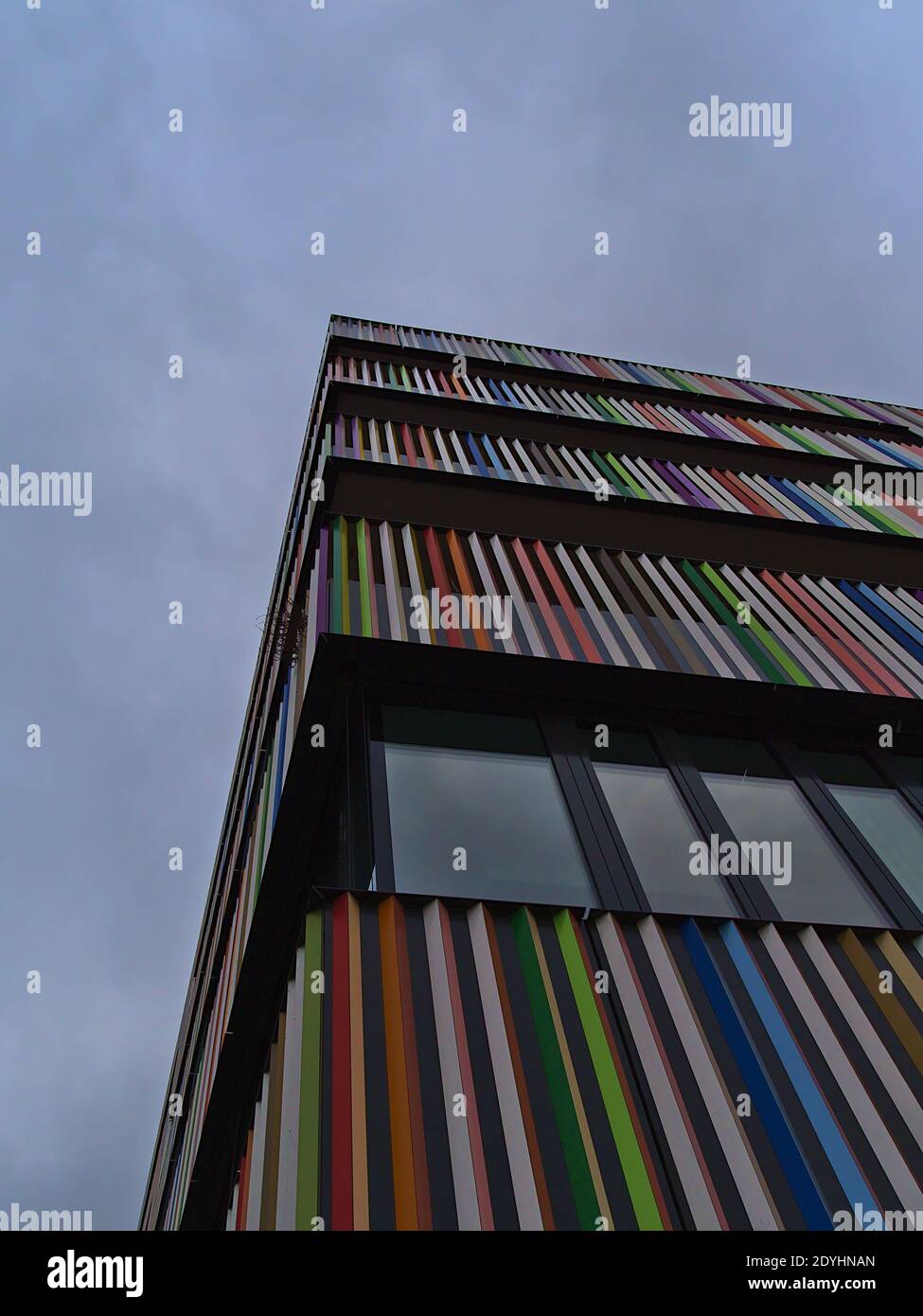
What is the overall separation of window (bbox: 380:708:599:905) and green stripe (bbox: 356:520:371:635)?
0.68m

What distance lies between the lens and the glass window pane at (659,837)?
19.7ft

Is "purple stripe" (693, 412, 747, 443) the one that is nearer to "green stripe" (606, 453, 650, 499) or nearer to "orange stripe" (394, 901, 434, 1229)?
"green stripe" (606, 453, 650, 499)

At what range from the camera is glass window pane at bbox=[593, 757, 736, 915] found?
19.7 feet

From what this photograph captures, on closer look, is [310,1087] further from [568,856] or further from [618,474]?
[618,474]

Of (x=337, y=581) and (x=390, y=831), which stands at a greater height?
(x=337, y=581)

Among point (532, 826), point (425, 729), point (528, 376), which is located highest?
point (528, 376)

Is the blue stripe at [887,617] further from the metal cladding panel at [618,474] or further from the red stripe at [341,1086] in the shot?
the red stripe at [341,1086]

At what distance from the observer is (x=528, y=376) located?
623 inches

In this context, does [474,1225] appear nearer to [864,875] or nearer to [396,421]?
[864,875]

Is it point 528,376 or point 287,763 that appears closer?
point 287,763

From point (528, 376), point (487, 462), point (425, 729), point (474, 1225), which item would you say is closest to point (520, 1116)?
point (474, 1225)

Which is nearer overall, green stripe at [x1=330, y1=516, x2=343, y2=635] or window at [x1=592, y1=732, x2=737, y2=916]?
window at [x1=592, y1=732, x2=737, y2=916]

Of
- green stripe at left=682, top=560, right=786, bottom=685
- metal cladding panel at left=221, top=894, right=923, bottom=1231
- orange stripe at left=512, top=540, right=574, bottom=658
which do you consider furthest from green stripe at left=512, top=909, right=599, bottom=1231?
green stripe at left=682, top=560, right=786, bottom=685
